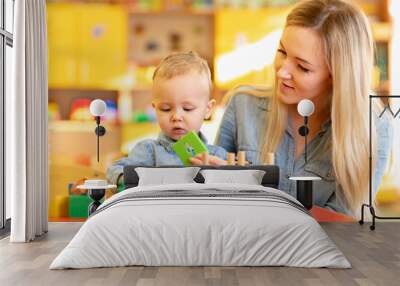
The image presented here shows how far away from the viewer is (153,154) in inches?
300

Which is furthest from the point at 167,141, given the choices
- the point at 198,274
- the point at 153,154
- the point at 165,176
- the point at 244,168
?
the point at 198,274

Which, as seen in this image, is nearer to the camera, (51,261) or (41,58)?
(51,261)

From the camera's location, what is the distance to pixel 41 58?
6738 millimetres

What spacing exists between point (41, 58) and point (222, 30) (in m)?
2.16

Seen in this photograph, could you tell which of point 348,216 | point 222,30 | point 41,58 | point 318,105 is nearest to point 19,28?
point 41,58

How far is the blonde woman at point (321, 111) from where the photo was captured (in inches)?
290

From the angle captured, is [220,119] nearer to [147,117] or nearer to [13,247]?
[147,117]

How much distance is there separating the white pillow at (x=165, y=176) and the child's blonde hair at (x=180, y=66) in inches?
47.9

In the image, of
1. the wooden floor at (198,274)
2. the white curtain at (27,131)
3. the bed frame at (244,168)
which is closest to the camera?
the wooden floor at (198,274)

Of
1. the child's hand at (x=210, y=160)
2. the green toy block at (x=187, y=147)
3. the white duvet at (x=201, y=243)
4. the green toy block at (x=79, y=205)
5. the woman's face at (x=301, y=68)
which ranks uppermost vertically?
the woman's face at (x=301, y=68)

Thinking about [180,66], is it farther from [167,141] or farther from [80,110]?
[80,110]

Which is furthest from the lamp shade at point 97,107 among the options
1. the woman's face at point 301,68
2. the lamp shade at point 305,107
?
the lamp shade at point 305,107

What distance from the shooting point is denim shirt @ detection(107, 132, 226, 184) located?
7512 millimetres

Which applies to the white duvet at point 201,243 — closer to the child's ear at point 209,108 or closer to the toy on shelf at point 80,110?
the child's ear at point 209,108
